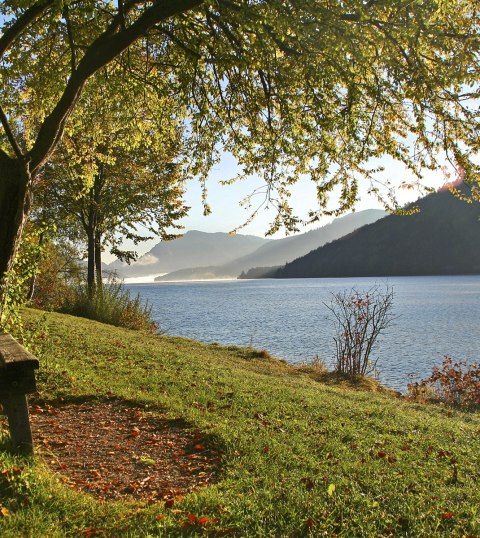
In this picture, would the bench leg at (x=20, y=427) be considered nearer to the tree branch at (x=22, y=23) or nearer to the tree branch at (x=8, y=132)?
the tree branch at (x=8, y=132)

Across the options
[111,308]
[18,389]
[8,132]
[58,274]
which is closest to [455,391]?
[18,389]

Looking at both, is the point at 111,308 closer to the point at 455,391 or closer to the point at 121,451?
the point at 455,391

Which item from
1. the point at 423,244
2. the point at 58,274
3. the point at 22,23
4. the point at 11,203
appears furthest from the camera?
the point at 423,244

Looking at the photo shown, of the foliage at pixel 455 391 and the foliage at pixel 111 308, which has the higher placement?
the foliage at pixel 111 308

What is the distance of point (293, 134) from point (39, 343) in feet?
24.0

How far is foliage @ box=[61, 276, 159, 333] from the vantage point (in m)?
21.3

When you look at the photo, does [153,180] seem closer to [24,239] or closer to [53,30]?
[53,30]

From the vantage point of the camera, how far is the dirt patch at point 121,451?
188 inches

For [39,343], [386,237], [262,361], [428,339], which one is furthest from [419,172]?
[386,237]

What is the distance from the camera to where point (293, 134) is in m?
7.98

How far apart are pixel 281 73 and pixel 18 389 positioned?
5720mm

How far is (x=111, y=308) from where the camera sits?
2138 centimetres

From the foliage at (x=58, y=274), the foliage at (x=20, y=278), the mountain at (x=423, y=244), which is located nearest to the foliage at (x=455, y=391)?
the foliage at (x=20, y=278)

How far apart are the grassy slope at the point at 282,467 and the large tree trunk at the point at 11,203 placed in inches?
91.0
